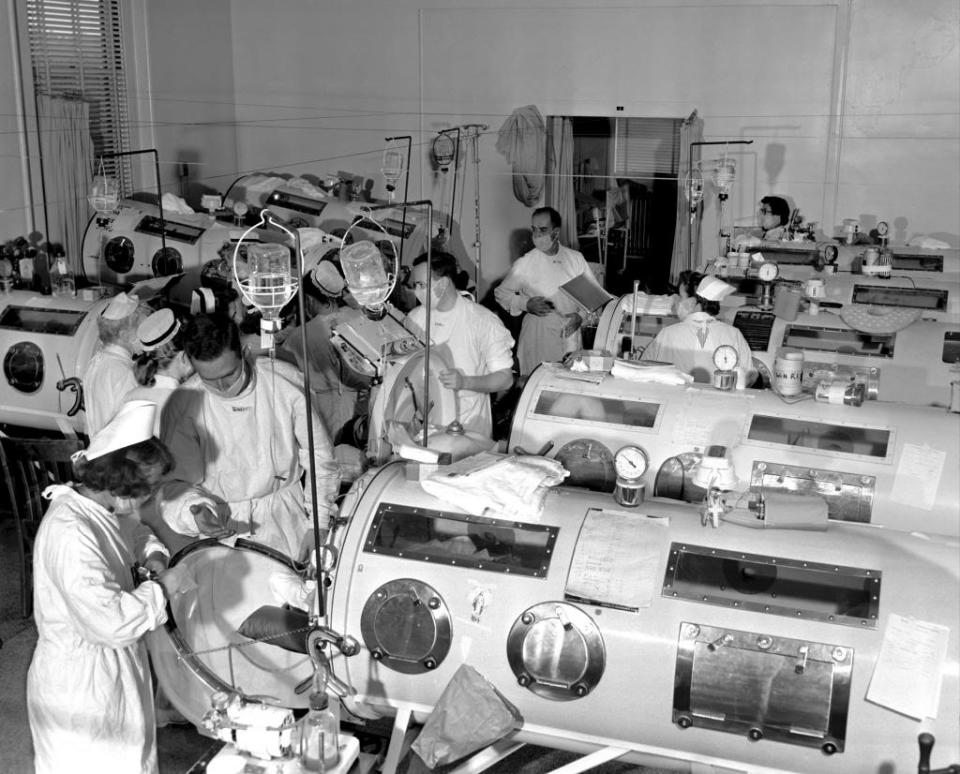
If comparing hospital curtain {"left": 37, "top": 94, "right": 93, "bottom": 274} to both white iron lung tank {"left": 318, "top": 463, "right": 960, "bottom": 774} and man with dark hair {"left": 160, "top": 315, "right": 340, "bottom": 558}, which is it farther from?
white iron lung tank {"left": 318, "top": 463, "right": 960, "bottom": 774}

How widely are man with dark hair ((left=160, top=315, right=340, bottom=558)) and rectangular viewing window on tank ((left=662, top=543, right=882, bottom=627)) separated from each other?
1360mm

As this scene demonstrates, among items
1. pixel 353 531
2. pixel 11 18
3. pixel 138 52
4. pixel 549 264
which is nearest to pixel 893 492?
pixel 353 531

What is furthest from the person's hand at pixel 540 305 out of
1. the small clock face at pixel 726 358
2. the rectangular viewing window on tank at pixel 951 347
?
the small clock face at pixel 726 358

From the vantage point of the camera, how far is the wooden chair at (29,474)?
4312 mm

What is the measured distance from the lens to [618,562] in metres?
3.00

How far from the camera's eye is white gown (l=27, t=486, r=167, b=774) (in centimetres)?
288

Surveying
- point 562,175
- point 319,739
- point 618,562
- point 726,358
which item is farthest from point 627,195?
point 319,739

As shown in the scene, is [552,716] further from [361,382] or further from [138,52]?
[138,52]

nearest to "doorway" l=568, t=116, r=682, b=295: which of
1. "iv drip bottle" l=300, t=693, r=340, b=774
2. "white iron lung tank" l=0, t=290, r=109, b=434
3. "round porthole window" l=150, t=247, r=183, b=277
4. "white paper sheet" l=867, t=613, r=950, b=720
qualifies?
"round porthole window" l=150, t=247, r=183, b=277

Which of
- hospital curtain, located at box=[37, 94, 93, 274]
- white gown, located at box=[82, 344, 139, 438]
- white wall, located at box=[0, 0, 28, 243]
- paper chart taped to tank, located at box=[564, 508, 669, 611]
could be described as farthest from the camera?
hospital curtain, located at box=[37, 94, 93, 274]

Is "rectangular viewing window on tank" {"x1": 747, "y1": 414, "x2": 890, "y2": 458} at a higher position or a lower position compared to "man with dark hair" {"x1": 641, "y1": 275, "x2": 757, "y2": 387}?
lower

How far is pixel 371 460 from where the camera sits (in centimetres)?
480

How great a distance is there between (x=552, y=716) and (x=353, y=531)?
2.55 feet

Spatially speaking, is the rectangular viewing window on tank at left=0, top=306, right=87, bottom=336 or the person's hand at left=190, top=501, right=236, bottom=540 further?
the rectangular viewing window on tank at left=0, top=306, right=87, bottom=336
